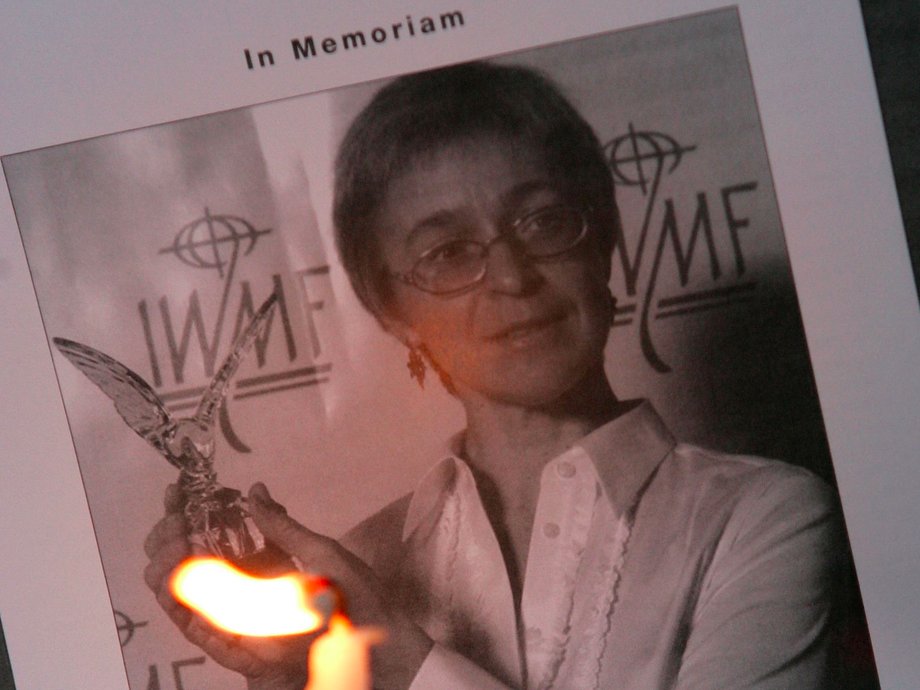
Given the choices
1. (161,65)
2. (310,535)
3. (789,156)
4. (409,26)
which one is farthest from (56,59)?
(789,156)

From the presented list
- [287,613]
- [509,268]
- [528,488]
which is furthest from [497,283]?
[287,613]

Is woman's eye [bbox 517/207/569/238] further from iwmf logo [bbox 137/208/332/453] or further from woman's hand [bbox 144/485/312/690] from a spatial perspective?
woman's hand [bbox 144/485/312/690]

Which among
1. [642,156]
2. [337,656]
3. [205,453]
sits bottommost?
Result: [337,656]

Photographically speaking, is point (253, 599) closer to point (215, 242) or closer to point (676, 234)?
point (215, 242)

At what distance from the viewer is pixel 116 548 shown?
15.3 inches

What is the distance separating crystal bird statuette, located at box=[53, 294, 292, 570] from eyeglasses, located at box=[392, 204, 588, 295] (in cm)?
8

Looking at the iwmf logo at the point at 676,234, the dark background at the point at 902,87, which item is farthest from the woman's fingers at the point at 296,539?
the dark background at the point at 902,87

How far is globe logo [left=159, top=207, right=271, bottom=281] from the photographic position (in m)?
0.39

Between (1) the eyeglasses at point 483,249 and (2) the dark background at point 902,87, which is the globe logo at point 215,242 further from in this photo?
(2) the dark background at point 902,87

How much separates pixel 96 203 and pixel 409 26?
0.20 m

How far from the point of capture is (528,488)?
38cm

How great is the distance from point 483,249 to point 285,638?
0.77ft

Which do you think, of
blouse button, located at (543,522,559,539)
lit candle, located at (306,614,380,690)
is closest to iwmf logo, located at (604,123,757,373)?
blouse button, located at (543,522,559,539)

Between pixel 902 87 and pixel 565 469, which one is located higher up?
pixel 902 87
